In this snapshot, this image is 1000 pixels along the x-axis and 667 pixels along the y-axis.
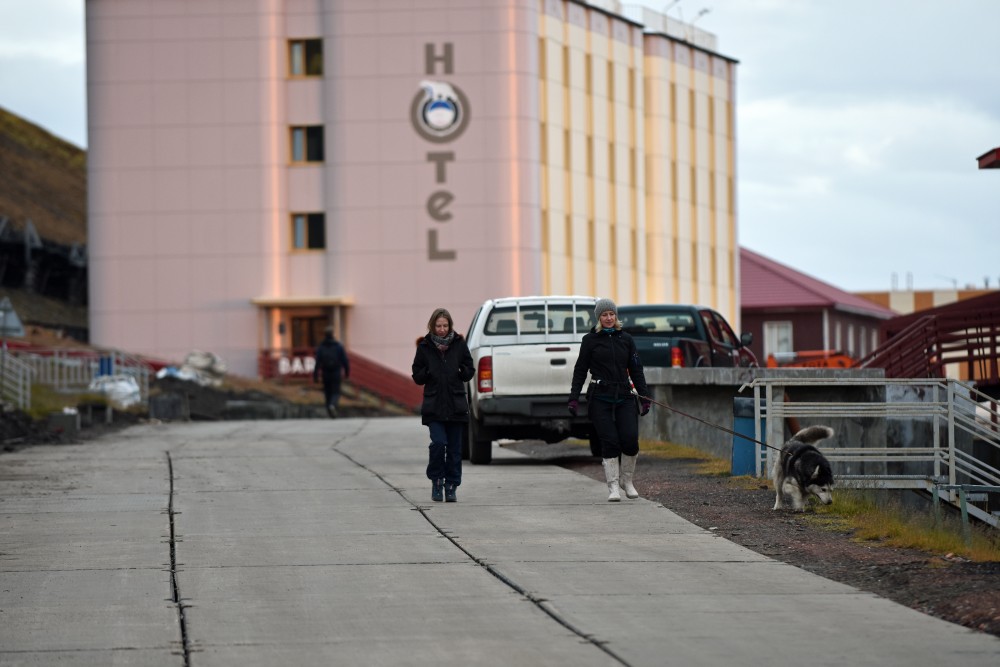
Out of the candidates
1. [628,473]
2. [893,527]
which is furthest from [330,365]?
[893,527]

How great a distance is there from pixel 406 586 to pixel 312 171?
50.8 m

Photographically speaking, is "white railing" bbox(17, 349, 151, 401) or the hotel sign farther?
the hotel sign

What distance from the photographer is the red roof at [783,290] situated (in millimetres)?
75750

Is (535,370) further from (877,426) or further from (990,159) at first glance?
(990,159)

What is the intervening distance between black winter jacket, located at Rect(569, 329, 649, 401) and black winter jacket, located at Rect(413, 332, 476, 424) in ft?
3.60

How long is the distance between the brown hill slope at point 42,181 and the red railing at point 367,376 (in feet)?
249

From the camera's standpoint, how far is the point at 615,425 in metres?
16.1

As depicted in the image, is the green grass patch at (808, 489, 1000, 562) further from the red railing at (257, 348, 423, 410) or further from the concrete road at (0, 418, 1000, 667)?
the red railing at (257, 348, 423, 410)

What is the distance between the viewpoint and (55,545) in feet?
42.4

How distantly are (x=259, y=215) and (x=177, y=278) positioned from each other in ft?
11.7

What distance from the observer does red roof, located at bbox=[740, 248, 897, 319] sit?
7575 centimetres

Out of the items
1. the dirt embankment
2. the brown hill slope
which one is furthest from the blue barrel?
the brown hill slope

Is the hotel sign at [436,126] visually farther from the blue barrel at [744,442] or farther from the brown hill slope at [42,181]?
the brown hill slope at [42,181]

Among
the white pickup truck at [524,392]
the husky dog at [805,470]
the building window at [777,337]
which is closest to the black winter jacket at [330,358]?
the white pickup truck at [524,392]
